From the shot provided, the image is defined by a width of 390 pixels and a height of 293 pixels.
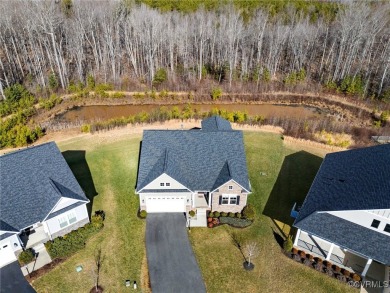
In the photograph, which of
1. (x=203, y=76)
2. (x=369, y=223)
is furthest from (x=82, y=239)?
(x=203, y=76)

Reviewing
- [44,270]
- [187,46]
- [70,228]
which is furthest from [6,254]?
[187,46]

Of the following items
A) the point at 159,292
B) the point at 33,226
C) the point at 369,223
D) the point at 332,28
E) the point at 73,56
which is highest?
the point at 332,28

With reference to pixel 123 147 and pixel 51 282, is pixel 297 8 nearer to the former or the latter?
pixel 123 147

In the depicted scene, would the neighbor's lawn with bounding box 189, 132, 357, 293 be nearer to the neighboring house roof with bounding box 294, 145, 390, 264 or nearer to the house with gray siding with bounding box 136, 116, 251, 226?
the house with gray siding with bounding box 136, 116, 251, 226

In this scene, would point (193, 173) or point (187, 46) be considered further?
point (187, 46)

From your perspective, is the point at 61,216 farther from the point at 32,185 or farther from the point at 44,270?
the point at 44,270

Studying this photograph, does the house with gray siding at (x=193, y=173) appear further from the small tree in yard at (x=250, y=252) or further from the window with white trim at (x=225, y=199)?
the small tree in yard at (x=250, y=252)

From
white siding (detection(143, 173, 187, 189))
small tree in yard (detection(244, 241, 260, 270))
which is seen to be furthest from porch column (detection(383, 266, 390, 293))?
white siding (detection(143, 173, 187, 189))
